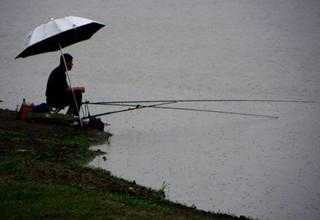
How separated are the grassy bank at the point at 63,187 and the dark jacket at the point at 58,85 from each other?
922 mm

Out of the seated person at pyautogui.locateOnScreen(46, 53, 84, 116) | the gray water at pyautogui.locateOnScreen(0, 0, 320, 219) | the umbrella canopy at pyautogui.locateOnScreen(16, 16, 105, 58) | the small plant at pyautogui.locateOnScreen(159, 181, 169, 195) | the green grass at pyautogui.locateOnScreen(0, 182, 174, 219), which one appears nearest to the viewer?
the green grass at pyautogui.locateOnScreen(0, 182, 174, 219)

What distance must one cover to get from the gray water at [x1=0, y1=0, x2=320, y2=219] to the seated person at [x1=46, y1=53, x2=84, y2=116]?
3.54 feet

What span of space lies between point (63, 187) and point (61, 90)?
3.96m

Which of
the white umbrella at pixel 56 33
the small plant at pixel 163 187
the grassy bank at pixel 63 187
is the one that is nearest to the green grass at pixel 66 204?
the grassy bank at pixel 63 187

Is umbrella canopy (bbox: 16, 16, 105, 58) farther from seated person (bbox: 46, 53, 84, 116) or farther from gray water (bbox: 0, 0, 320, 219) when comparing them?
gray water (bbox: 0, 0, 320, 219)

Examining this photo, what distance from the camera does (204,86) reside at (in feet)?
47.1

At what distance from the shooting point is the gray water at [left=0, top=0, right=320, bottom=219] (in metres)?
8.49

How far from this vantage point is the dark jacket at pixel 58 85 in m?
10.1

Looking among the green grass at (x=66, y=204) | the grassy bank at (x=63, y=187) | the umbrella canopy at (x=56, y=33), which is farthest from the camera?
the umbrella canopy at (x=56, y=33)

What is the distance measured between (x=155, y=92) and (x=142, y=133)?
3.24 m

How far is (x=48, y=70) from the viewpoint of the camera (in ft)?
53.3

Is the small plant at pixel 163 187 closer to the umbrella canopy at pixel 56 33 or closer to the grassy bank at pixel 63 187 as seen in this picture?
the grassy bank at pixel 63 187

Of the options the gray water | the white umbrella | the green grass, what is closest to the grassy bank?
the green grass

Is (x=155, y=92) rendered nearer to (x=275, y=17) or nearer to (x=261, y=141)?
(x=261, y=141)
